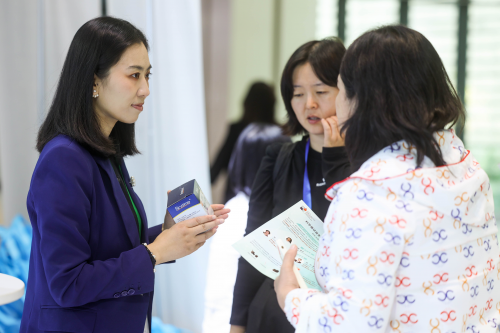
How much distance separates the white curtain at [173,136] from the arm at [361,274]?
6.75 ft

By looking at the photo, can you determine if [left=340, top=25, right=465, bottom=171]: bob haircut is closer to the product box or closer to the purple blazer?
the product box

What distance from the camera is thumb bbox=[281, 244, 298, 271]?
112 cm

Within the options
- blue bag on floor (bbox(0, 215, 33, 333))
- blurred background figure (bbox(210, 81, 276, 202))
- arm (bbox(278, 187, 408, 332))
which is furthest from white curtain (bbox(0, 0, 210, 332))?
arm (bbox(278, 187, 408, 332))

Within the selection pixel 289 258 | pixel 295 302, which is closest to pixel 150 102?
pixel 289 258

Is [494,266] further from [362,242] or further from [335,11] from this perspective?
[335,11]

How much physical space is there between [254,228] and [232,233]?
71.6 inches

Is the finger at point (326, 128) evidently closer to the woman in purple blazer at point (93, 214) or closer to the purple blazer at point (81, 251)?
the woman in purple blazer at point (93, 214)

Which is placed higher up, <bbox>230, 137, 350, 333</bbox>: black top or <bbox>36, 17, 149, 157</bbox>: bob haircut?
<bbox>36, 17, 149, 157</bbox>: bob haircut

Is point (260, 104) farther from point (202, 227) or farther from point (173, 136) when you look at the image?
point (202, 227)

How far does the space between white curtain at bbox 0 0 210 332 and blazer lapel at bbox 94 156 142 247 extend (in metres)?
1.47

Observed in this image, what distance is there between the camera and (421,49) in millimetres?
986

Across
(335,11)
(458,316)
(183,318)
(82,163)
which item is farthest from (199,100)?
(335,11)

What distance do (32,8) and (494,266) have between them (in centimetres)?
270

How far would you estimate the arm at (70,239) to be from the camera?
1.12 m
